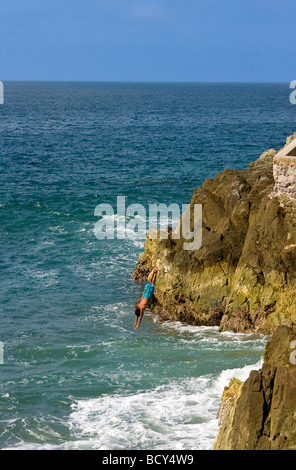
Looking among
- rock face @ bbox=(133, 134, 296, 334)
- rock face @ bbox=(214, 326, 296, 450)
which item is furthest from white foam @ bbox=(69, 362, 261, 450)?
rock face @ bbox=(133, 134, 296, 334)

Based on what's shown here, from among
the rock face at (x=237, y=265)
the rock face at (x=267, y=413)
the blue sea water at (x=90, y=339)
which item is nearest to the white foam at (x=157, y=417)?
the blue sea water at (x=90, y=339)

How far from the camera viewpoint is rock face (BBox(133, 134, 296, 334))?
22.1 meters

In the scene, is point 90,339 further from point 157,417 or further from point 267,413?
point 267,413

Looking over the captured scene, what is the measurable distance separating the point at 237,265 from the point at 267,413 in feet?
35.6

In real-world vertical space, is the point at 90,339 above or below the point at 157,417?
below

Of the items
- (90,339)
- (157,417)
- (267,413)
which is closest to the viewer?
(267,413)

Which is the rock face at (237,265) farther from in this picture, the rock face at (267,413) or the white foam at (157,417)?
the rock face at (267,413)

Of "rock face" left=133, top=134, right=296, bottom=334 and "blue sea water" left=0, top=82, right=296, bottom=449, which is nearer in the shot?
"blue sea water" left=0, top=82, right=296, bottom=449

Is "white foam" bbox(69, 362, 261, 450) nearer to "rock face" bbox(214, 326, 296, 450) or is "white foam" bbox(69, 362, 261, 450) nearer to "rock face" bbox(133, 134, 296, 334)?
"rock face" bbox(214, 326, 296, 450)

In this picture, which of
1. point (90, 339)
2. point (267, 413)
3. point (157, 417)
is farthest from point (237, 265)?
point (267, 413)

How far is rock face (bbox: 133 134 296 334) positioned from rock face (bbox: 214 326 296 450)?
27.4 feet

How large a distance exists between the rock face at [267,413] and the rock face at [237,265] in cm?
836

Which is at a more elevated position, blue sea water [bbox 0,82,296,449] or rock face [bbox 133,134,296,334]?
rock face [bbox 133,134,296,334]

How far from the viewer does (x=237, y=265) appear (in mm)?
23531
